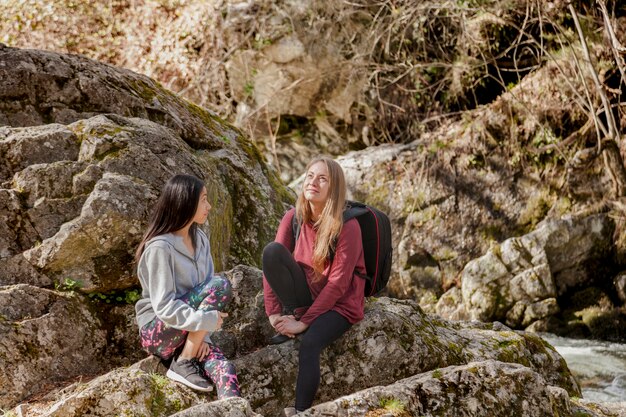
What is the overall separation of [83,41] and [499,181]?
8.18m

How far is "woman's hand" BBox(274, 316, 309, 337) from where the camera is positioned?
3656 mm

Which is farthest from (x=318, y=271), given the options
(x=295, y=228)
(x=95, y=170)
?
(x=95, y=170)

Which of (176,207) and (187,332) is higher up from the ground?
(176,207)

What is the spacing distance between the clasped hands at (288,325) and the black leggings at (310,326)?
51 millimetres

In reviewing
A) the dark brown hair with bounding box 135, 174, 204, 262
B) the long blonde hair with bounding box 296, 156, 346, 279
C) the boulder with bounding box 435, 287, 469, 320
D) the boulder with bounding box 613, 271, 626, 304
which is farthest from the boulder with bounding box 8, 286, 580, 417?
the boulder with bounding box 613, 271, 626, 304

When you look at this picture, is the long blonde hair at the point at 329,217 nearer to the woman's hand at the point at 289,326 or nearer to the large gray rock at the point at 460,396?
the woman's hand at the point at 289,326

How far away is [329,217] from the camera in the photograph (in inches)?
145

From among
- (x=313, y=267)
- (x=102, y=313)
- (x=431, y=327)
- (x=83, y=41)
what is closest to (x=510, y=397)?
(x=431, y=327)

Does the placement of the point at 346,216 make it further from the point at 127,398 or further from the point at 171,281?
the point at 127,398

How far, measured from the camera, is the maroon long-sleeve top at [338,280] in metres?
3.62

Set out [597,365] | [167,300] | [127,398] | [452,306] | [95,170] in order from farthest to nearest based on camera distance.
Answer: [452,306] → [597,365] → [95,170] → [167,300] → [127,398]

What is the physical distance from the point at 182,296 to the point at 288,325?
0.62 meters

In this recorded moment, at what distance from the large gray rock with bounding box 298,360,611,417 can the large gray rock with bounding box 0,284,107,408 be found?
1.43 meters

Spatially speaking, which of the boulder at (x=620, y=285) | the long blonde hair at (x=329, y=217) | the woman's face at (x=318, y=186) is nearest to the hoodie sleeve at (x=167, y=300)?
the long blonde hair at (x=329, y=217)
